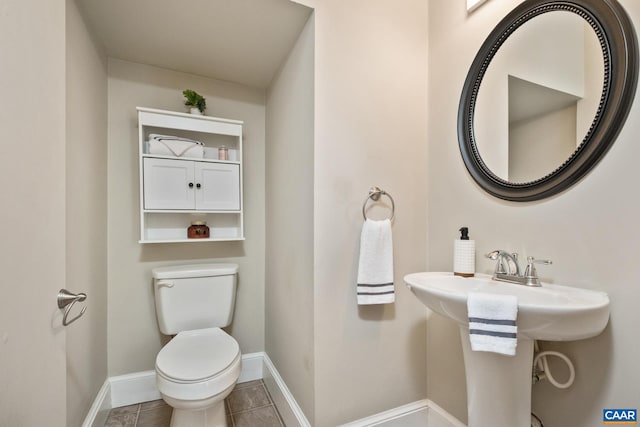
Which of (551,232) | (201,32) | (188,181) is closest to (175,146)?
(188,181)

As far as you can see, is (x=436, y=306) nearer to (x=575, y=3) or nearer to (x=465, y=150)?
(x=465, y=150)

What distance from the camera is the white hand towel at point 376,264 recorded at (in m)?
1.29

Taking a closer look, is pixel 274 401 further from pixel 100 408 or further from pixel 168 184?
pixel 168 184

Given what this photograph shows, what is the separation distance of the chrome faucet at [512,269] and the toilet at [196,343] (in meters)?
1.25

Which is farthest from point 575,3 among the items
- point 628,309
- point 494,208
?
point 628,309

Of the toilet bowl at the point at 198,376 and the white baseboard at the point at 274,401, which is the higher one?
the toilet bowl at the point at 198,376

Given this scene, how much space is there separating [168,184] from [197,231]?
337 mm

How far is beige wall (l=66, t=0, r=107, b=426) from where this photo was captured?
3.86ft

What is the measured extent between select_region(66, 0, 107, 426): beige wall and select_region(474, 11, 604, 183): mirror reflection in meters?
1.79

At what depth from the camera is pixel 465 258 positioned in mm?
1213

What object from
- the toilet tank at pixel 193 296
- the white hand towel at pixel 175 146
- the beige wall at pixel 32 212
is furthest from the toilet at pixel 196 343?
the white hand towel at pixel 175 146

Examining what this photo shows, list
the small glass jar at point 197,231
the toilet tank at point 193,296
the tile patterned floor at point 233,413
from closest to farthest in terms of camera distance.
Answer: the tile patterned floor at point 233,413 → the toilet tank at point 193,296 → the small glass jar at point 197,231

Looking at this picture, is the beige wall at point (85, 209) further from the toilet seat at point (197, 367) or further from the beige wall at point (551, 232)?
the beige wall at point (551, 232)

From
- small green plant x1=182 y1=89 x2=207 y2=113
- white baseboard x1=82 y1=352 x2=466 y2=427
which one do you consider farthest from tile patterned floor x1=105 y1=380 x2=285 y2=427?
small green plant x1=182 y1=89 x2=207 y2=113
